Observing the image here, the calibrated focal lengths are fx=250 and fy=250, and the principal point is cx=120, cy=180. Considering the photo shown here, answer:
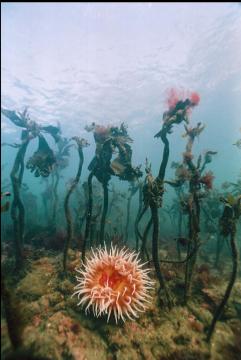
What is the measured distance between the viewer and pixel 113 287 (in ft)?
15.9

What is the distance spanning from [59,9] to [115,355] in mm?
15350

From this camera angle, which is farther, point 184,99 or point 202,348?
point 184,99

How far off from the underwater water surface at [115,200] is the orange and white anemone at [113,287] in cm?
3

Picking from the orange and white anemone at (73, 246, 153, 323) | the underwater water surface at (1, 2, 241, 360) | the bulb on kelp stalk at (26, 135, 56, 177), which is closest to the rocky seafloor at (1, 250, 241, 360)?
the underwater water surface at (1, 2, 241, 360)

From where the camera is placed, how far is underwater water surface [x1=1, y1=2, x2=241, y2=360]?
4.77 meters

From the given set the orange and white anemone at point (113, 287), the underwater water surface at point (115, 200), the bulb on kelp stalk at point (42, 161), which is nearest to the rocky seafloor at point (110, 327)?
the underwater water surface at point (115, 200)

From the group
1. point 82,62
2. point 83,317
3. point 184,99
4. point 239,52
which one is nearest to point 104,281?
point 83,317

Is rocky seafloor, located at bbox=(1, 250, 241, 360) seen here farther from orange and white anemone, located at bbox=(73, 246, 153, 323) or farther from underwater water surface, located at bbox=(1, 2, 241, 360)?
orange and white anemone, located at bbox=(73, 246, 153, 323)

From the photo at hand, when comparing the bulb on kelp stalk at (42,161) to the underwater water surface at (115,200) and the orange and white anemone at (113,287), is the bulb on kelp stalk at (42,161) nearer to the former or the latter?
the underwater water surface at (115,200)

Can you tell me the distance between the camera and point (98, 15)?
15852 millimetres

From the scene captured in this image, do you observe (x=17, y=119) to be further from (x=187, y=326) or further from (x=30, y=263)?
(x=187, y=326)

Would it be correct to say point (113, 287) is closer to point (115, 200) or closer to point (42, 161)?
point (42, 161)

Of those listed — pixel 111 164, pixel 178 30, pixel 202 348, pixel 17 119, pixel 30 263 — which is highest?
pixel 178 30

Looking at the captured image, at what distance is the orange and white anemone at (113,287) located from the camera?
179 inches
